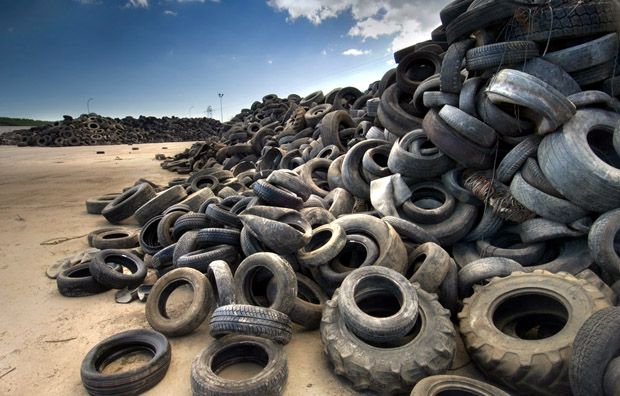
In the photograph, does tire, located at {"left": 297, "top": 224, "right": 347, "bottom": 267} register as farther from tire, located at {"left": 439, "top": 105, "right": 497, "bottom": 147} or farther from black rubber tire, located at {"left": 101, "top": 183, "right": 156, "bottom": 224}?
black rubber tire, located at {"left": 101, "top": 183, "right": 156, "bottom": 224}

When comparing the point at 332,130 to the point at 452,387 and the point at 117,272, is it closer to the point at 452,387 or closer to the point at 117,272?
the point at 117,272

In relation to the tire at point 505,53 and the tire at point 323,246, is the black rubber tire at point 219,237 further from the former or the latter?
the tire at point 505,53

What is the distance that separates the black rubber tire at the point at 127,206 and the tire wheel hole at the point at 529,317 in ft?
20.0

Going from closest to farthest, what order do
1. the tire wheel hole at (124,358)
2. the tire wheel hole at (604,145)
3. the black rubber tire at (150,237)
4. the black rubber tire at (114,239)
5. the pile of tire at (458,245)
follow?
the pile of tire at (458,245) < the tire wheel hole at (124,358) < the tire wheel hole at (604,145) < the black rubber tire at (150,237) < the black rubber tire at (114,239)

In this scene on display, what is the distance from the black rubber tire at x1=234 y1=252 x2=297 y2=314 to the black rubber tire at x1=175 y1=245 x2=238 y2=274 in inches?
23.1

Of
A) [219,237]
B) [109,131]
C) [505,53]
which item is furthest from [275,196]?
[109,131]

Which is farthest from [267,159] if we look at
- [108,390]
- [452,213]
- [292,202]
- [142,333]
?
[108,390]

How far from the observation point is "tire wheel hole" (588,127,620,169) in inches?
141

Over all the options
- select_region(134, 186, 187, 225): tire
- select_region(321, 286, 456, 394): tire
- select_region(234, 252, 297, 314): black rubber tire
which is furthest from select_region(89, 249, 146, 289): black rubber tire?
select_region(321, 286, 456, 394): tire

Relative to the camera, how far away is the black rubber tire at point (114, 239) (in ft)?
17.4

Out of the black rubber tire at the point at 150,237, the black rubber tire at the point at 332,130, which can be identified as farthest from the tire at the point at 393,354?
the black rubber tire at the point at 332,130

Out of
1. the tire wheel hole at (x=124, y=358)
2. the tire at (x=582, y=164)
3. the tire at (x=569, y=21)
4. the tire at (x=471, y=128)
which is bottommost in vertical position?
the tire wheel hole at (x=124, y=358)

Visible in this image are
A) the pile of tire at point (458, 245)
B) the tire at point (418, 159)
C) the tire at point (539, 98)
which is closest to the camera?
the pile of tire at point (458, 245)

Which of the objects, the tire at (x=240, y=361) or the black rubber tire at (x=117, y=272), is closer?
the tire at (x=240, y=361)
